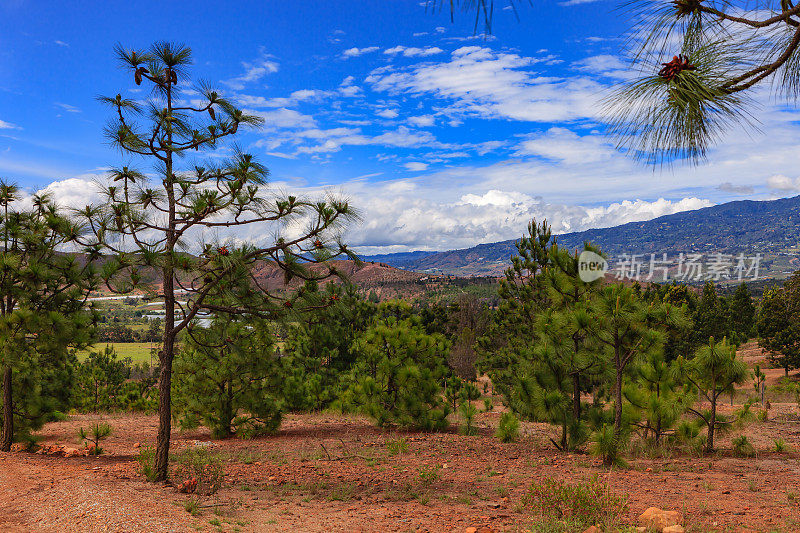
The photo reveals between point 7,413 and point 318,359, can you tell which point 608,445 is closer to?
point 318,359

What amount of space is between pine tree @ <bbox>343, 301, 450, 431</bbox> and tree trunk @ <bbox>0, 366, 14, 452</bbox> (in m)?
7.60

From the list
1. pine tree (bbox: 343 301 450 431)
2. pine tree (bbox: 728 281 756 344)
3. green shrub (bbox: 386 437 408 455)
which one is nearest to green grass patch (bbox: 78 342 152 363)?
pine tree (bbox: 343 301 450 431)

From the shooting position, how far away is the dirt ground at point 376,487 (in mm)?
5461

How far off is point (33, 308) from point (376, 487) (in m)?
7.90

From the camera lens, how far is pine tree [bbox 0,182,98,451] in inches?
340

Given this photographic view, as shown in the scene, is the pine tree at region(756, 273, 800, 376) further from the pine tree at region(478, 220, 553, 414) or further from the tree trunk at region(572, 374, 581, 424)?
the tree trunk at region(572, 374, 581, 424)

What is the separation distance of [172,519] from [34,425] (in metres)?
7.22

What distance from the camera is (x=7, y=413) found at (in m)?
9.58

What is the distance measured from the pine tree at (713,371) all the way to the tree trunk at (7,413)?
14598mm

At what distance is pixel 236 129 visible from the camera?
293 inches

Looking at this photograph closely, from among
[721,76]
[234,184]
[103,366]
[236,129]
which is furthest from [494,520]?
[103,366]

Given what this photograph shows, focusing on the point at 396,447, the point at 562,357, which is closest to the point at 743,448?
the point at 562,357

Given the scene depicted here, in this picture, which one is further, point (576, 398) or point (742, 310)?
point (742, 310)

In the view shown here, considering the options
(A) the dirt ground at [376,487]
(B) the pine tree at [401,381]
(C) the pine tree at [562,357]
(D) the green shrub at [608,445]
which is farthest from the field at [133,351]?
(D) the green shrub at [608,445]
